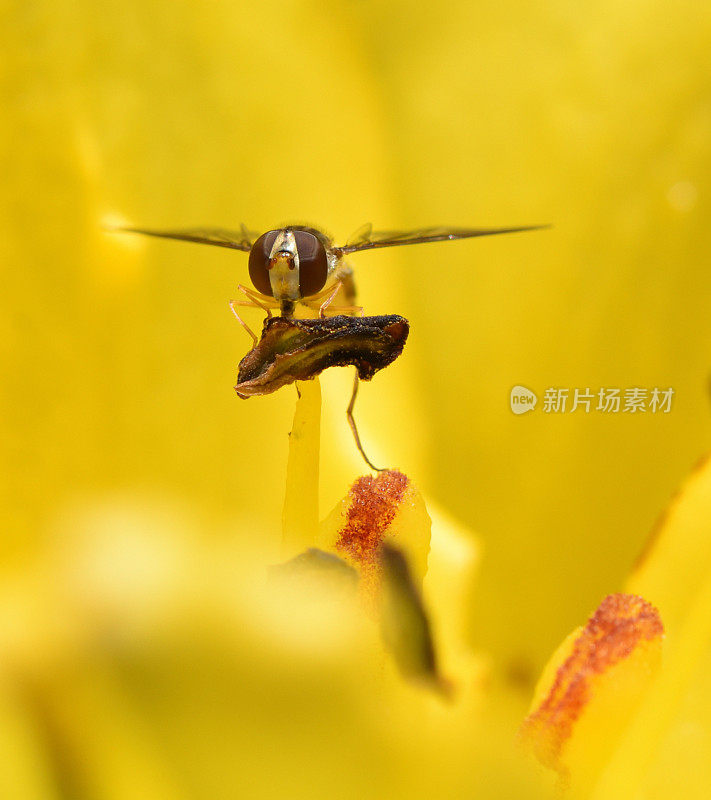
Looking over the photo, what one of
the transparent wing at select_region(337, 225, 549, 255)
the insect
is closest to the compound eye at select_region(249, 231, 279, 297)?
the insect

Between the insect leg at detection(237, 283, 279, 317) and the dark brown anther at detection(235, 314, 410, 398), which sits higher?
the insect leg at detection(237, 283, 279, 317)

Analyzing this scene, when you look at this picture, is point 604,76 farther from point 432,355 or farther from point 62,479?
point 62,479

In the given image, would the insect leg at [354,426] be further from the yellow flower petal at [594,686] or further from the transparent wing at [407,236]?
the yellow flower petal at [594,686]

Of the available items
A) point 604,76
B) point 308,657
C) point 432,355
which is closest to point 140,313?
point 432,355

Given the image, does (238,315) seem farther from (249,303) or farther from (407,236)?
(407,236)

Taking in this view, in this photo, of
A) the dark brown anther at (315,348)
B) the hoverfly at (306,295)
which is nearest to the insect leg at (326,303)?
the hoverfly at (306,295)

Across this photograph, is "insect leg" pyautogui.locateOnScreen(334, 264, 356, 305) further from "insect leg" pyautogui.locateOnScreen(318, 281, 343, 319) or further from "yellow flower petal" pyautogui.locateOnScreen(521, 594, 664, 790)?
"yellow flower petal" pyautogui.locateOnScreen(521, 594, 664, 790)

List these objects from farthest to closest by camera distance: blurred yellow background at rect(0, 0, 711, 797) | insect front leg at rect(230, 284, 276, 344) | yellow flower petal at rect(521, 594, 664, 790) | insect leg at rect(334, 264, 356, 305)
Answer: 1. insect leg at rect(334, 264, 356, 305)
2. insect front leg at rect(230, 284, 276, 344)
3. blurred yellow background at rect(0, 0, 711, 797)
4. yellow flower petal at rect(521, 594, 664, 790)
